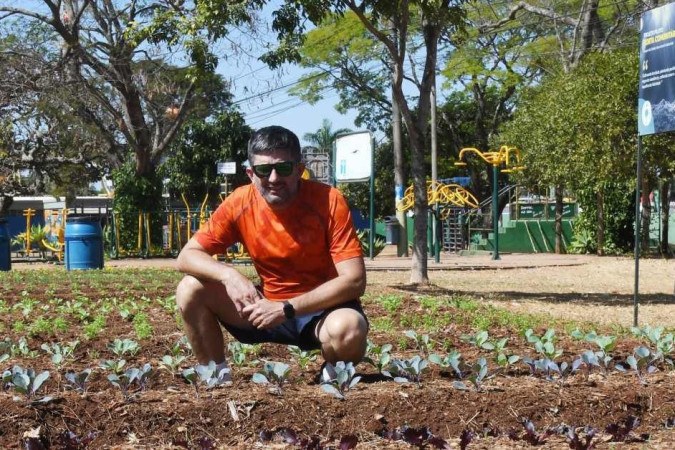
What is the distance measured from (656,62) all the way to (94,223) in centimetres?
1369

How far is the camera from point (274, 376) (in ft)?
13.7

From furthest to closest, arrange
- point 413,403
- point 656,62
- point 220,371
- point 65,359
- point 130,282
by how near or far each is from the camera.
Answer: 1. point 130,282
2. point 656,62
3. point 65,359
4. point 220,371
5. point 413,403

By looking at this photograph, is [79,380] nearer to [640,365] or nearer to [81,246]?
[640,365]

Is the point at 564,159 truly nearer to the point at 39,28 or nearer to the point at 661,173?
the point at 661,173

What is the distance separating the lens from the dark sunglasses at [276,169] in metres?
4.55

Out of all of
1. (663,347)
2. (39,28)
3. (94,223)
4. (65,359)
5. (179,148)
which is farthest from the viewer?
(179,148)

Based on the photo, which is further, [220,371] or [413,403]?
[220,371]

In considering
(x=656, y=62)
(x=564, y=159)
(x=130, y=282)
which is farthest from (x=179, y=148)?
(x=656, y=62)

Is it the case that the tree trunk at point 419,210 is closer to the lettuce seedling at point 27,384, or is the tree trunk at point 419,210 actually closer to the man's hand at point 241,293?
the man's hand at point 241,293

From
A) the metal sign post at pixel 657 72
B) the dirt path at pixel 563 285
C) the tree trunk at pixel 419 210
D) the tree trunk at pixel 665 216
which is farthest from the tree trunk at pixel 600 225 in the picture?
the metal sign post at pixel 657 72

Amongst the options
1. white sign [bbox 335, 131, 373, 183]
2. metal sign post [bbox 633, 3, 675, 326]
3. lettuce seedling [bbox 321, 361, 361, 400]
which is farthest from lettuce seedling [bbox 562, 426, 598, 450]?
white sign [bbox 335, 131, 373, 183]

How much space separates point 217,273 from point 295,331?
50cm

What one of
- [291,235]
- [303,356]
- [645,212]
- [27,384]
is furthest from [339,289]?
[645,212]

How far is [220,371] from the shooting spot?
431 cm
